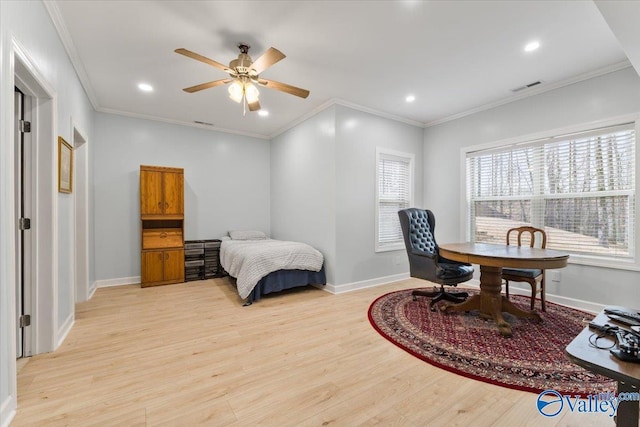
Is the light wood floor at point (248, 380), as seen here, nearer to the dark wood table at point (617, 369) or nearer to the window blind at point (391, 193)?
the dark wood table at point (617, 369)

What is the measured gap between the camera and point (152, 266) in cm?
435

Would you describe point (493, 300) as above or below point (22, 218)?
below

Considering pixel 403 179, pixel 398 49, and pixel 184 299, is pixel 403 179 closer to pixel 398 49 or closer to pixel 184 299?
pixel 398 49

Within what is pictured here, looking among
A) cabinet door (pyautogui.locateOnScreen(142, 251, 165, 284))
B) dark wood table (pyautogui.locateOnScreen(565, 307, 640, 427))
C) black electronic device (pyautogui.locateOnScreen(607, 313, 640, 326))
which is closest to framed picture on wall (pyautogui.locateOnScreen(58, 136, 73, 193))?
cabinet door (pyautogui.locateOnScreen(142, 251, 165, 284))

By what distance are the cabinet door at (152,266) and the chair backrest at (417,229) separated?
3776 mm

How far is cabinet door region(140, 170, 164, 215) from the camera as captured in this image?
439cm

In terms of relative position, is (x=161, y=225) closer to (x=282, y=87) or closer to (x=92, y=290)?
(x=92, y=290)

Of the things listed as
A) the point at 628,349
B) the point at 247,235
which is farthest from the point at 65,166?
the point at 628,349

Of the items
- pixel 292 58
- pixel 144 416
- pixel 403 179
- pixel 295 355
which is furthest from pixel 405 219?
pixel 144 416

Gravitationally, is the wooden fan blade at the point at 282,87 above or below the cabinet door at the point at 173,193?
above

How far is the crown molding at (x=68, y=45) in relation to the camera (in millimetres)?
2186

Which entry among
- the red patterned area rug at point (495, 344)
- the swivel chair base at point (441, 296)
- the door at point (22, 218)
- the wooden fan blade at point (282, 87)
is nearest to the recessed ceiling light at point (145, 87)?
the door at point (22, 218)

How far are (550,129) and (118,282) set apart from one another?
665 centimetres

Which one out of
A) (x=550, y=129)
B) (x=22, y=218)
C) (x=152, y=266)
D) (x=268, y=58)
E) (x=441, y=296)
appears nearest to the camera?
(x=22, y=218)
